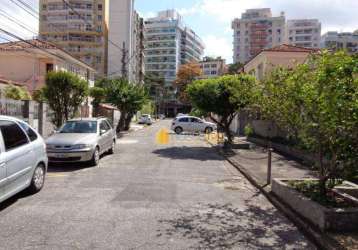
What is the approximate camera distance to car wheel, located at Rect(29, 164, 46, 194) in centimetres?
930

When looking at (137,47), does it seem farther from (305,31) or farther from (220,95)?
(220,95)

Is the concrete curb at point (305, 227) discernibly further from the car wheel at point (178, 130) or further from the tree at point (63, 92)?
the car wheel at point (178, 130)

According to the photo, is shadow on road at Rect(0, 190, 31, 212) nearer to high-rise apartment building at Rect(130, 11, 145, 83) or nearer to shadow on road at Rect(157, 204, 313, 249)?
shadow on road at Rect(157, 204, 313, 249)

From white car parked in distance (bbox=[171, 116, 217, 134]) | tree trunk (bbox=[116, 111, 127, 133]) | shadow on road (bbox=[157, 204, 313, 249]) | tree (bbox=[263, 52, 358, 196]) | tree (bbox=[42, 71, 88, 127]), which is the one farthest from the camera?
white car parked in distance (bbox=[171, 116, 217, 134])

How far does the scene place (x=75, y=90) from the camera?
21781 mm

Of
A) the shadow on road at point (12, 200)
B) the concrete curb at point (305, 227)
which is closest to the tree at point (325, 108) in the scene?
the concrete curb at point (305, 227)

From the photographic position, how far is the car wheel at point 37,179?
366 inches

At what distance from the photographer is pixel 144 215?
25.3 ft

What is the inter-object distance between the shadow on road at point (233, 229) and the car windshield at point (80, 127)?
27.6ft

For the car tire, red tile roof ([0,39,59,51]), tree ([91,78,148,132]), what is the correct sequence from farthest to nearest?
red tile roof ([0,39,59,51]) → tree ([91,78,148,132]) → the car tire

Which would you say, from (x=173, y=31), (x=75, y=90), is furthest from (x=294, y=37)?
(x=75, y=90)

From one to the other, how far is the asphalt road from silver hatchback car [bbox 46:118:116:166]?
1.10m

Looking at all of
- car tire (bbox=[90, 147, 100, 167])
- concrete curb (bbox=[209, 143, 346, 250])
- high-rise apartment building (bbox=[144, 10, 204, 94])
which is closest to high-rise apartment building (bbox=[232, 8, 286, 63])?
high-rise apartment building (bbox=[144, 10, 204, 94])

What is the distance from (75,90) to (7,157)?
1432cm
